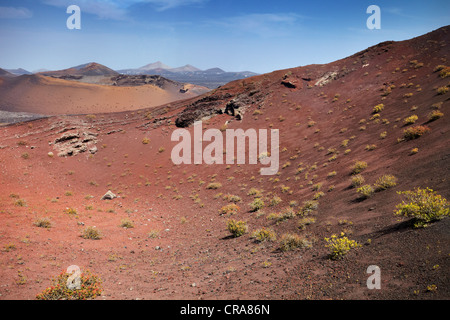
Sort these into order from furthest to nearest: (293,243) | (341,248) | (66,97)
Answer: (66,97), (293,243), (341,248)

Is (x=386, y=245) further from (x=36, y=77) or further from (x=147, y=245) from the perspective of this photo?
(x=36, y=77)

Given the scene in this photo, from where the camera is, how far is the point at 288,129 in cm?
2541

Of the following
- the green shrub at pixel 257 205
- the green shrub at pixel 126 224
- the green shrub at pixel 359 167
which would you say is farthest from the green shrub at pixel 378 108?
the green shrub at pixel 126 224

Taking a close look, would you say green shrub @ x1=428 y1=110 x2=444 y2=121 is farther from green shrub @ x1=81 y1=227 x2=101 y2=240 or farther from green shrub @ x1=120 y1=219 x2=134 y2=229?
green shrub @ x1=81 y1=227 x2=101 y2=240

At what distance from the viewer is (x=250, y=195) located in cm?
1636

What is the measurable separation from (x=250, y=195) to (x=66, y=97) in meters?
92.6

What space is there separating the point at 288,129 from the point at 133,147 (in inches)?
758

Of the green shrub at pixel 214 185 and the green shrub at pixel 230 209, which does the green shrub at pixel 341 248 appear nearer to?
the green shrub at pixel 230 209

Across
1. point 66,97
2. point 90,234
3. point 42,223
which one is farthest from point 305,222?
point 66,97

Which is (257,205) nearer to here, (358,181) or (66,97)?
(358,181)

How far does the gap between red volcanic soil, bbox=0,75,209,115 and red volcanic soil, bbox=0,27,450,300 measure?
51.1 m

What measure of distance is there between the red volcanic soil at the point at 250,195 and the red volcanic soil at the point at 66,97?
168 feet

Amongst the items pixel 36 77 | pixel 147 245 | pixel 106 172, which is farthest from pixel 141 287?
pixel 36 77

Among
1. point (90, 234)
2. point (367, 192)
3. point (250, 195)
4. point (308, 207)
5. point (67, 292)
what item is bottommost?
point (90, 234)
